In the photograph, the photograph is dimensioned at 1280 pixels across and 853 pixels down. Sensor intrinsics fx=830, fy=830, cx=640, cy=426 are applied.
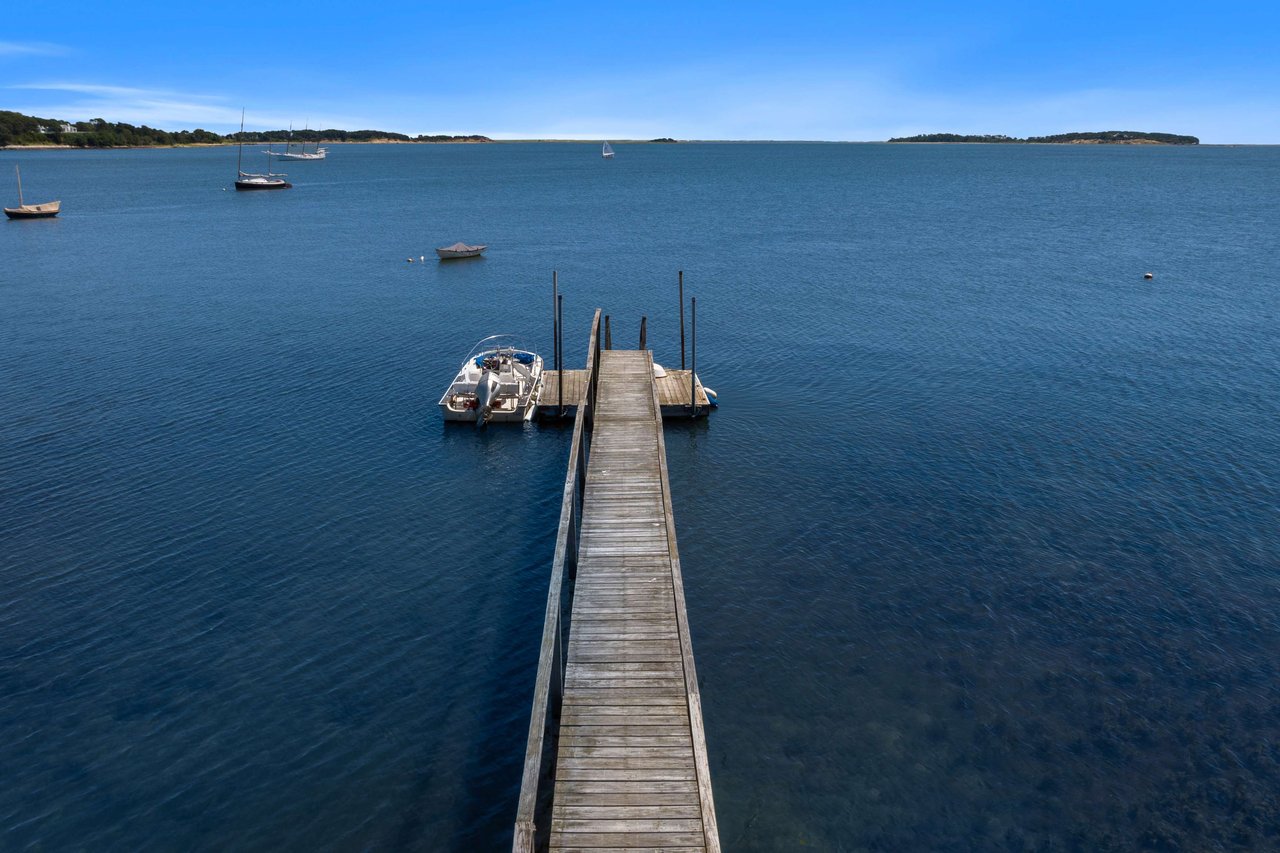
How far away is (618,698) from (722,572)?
32.6ft

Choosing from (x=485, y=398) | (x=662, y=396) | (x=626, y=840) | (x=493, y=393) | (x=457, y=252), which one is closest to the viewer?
(x=626, y=840)

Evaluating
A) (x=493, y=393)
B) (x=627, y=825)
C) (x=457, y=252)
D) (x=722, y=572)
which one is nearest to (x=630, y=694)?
(x=627, y=825)

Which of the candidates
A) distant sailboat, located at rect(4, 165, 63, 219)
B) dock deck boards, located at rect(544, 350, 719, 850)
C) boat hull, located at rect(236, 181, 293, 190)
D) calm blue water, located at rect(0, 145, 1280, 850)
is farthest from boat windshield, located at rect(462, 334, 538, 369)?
boat hull, located at rect(236, 181, 293, 190)

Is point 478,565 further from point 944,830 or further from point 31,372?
point 31,372

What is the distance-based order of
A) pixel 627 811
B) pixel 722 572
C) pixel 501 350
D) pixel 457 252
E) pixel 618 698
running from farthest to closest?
pixel 457 252 < pixel 501 350 < pixel 722 572 < pixel 618 698 < pixel 627 811

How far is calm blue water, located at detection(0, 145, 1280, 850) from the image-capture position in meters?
17.0

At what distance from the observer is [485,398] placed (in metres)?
37.1

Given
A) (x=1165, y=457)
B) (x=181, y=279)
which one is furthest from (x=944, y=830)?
(x=181, y=279)

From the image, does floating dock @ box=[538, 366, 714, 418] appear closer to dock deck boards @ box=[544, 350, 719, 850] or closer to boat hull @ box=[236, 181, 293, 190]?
dock deck boards @ box=[544, 350, 719, 850]

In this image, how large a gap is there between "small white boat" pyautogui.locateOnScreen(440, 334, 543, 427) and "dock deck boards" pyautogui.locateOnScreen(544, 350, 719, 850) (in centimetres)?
1265

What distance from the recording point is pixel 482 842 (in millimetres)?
15789

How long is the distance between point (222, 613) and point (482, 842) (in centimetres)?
1137

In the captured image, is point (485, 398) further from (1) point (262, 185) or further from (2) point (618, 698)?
(1) point (262, 185)

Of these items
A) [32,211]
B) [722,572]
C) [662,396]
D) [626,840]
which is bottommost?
[722,572]
